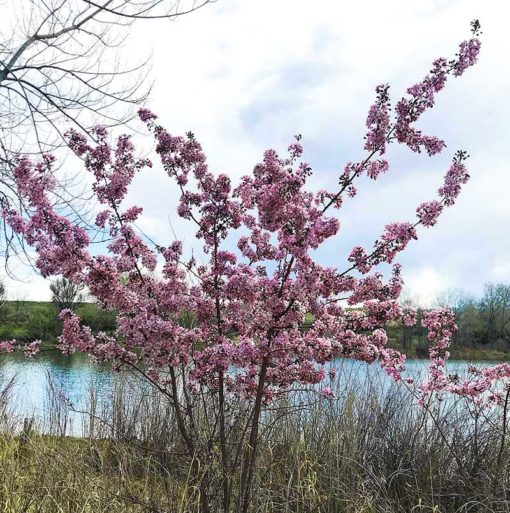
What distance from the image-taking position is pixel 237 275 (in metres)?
3.34

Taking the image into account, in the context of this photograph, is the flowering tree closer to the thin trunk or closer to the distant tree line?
the thin trunk

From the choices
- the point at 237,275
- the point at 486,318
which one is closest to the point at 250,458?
the point at 237,275

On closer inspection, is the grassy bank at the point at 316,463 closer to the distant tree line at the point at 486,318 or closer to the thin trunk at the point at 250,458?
the thin trunk at the point at 250,458

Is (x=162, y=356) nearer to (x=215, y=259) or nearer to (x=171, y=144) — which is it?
(x=215, y=259)

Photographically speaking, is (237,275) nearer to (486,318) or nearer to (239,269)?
(239,269)

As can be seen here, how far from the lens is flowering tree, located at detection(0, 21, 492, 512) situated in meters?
3.21

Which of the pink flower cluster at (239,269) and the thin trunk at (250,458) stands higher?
the pink flower cluster at (239,269)

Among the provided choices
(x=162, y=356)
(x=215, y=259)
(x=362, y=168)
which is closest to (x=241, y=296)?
(x=215, y=259)

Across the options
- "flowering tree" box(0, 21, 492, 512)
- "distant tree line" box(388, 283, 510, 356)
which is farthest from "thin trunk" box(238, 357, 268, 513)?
"distant tree line" box(388, 283, 510, 356)

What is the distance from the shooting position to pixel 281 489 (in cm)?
467

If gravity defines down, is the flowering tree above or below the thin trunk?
above

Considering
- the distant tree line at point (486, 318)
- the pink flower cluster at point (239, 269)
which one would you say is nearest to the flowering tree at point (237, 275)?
the pink flower cluster at point (239, 269)

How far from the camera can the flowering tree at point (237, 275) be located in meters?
3.21

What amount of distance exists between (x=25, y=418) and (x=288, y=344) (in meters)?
5.78
